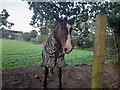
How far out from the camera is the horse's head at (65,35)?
2420 mm

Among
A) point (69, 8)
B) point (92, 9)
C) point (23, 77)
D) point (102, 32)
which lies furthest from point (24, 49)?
point (102, 32)

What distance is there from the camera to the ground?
98.3 inches

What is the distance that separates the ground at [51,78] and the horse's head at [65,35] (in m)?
0.23

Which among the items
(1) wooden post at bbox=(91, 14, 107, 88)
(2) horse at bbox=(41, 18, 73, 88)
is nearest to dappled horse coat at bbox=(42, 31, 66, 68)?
(2) horse at bbox=(41, 18, 73, 88)

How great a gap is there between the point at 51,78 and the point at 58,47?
0.32 m

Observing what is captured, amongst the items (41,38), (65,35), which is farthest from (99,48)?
(41,38)

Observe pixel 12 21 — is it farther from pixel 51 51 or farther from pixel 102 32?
pixel 102 32

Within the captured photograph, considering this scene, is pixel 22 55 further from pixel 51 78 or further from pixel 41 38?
pixel 51 78

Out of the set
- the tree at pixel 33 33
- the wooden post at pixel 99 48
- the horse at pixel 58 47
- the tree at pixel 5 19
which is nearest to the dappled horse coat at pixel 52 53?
the horse at pixel 58 47

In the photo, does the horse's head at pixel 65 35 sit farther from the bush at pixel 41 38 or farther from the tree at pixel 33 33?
the tree at pixel 33 33

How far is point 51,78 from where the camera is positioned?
2.52 metres

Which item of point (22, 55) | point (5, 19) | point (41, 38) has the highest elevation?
point (5, 19)

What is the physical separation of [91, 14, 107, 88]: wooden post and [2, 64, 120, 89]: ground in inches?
24.7

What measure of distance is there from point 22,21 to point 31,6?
19 centimetres
